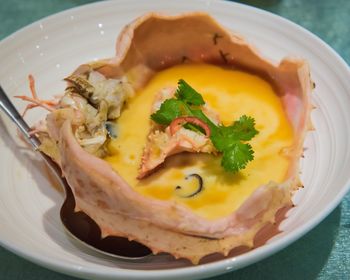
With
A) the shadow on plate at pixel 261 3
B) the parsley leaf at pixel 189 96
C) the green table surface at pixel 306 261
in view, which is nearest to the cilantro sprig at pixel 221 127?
the parsley leaf at pixel 189 96

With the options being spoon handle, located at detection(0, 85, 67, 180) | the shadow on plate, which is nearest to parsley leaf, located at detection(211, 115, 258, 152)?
spoon handle, located at detection(0, 85, 67, 180)

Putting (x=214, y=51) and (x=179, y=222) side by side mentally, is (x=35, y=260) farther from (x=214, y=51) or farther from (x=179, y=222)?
(x=214, y=51)

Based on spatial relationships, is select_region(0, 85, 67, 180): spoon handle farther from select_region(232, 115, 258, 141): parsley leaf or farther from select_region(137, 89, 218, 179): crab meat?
select_region(232, 115, 258, 141): parsley leaf

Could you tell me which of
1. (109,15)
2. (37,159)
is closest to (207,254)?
(37,159)

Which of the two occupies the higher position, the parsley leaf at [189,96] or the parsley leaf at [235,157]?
the parsley leaf at [189,96]

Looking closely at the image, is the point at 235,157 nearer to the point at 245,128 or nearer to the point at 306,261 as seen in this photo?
the point at 245,128

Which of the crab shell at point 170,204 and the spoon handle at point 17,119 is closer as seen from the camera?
the crab shell at point 170,204

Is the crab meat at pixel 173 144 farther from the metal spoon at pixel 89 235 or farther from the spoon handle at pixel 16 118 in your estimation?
the spoon handle at pixel 16 118
